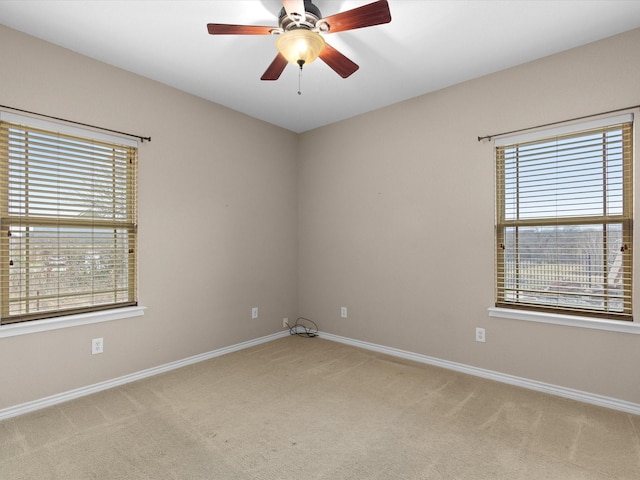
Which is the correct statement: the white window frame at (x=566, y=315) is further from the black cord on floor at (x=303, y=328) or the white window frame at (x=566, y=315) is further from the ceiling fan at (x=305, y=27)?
the black cord on floor at (x=303, y=328)

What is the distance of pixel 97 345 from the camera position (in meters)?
2.78

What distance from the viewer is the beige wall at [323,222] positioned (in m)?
2.55

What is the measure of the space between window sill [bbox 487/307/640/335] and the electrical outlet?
10.8 feet

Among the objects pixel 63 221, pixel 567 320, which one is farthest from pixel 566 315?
pixel 63 221

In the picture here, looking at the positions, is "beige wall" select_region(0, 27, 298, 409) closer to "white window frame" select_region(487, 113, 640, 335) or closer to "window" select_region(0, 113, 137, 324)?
"window" select_region(0, 113, 137, 324)

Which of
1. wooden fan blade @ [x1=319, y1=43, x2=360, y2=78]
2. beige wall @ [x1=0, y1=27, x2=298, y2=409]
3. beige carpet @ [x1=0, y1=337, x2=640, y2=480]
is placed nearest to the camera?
beige carpet @ [x1=0, y1=337, x2=640, y2=480]

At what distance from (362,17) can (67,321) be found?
2902mm

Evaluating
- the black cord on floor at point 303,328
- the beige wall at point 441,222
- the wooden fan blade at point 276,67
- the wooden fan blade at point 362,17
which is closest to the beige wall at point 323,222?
the beige wall at point 441,222

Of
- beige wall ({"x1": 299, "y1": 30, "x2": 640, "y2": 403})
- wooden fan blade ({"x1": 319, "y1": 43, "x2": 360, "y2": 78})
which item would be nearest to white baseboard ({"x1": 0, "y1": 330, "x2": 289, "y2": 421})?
beige wall ({"x1": 299, "y1": 30, "x2": 640, "y2": 403})

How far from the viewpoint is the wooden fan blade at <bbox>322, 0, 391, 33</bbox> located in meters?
1.71

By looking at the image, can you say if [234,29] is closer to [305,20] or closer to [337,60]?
[305,20]

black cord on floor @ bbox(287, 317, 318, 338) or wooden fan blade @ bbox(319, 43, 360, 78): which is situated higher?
wooden fan blade @ bbox(319, 43, 360, 78)

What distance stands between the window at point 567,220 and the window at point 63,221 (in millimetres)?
3276

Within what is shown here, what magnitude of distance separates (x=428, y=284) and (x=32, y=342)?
330 centimetres
